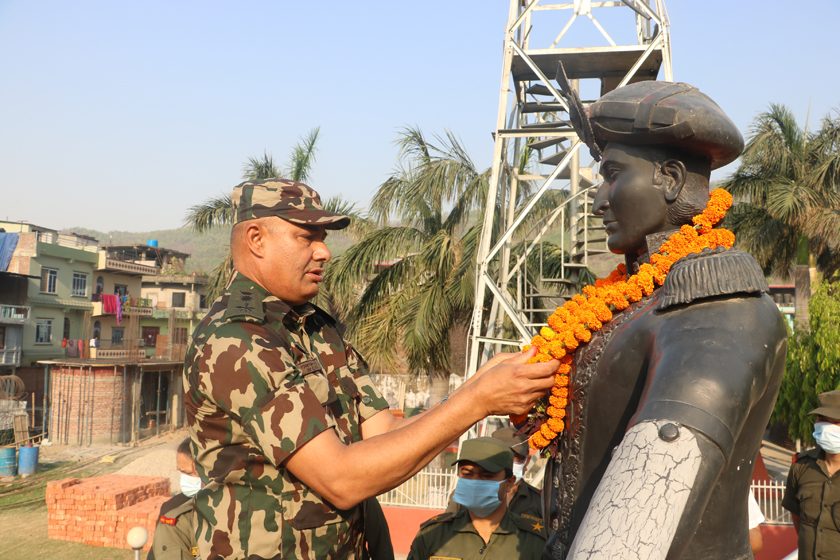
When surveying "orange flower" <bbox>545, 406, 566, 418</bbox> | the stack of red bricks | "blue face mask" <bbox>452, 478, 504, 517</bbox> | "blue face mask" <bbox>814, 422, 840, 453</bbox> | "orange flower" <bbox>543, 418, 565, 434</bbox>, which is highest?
"orange flower" <bbox>545, 406, 566, 418</bbox>

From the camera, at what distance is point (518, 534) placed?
15.0ft

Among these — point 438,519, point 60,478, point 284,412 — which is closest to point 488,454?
point 438,519

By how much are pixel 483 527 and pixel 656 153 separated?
355cm

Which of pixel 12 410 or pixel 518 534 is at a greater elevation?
pixel 518 534

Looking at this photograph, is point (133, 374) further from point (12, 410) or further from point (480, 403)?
point (480, 403)

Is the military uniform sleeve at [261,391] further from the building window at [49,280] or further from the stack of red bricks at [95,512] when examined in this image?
the building window at [49,280]

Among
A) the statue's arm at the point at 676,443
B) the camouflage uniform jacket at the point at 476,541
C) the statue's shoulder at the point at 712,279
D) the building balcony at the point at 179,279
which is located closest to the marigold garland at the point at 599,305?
the statue's shoulder at the point at 712,279

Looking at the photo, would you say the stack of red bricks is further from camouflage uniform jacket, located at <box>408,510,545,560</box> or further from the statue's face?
the statue's face

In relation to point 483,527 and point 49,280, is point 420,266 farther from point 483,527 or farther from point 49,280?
point 49,280

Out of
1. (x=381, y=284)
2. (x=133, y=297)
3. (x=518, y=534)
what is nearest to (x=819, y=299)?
(x=381, y=284)

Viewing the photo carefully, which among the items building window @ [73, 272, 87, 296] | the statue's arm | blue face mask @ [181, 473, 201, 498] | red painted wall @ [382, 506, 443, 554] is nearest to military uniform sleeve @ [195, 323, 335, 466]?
the statue's arm

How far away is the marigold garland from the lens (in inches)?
69.8

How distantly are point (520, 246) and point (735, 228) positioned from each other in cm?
967

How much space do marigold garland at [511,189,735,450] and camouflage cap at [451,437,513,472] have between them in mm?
2753
